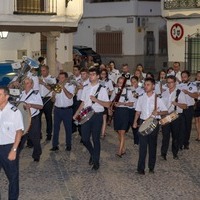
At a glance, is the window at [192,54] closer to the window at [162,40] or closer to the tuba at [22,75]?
the tuba at [22,75]

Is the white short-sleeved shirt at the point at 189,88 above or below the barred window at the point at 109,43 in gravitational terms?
below

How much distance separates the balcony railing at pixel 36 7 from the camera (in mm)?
19750

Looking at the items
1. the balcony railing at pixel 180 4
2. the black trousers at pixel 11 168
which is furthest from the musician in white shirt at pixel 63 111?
the balcony railing at pixel 180 4

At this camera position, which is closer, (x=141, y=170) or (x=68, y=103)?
(x=141, y=170)

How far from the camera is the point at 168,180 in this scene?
400 inches

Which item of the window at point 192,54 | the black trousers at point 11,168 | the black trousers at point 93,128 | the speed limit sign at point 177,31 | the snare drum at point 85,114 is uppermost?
the speed limit sign at point 177,31

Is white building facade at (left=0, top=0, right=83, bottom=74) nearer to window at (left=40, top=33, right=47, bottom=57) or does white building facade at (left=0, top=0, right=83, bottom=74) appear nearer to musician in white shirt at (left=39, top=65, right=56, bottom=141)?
window at (left=40, top=33, right=47, bottom=57)

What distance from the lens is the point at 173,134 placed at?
38.3 ft

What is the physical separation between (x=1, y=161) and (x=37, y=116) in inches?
117

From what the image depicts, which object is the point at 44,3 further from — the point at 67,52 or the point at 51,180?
the point at 51,180

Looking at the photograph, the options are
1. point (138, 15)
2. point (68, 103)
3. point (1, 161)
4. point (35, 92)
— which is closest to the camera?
point (1, 161)

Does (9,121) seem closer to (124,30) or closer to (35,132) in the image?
(35,132)

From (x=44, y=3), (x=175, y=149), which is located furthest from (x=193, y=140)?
(x=44, y=3)

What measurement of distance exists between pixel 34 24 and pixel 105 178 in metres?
10.5
